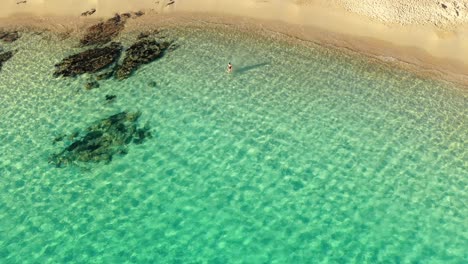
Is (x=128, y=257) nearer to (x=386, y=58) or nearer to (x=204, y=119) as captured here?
(x=204, y=119)

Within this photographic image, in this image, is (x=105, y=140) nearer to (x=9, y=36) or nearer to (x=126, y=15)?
(x=126, y=15)

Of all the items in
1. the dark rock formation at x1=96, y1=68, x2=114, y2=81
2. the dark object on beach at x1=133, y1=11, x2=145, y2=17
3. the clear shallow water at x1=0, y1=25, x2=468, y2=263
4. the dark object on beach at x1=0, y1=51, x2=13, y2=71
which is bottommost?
the clear shallow water at x1=0, y1=25, x2=468, y2=263

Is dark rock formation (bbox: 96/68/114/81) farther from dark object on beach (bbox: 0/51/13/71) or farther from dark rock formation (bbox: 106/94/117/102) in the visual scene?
dark object on beach (bbox: 0/51/13/71)

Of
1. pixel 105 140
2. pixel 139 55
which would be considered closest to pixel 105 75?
pixel 139 55

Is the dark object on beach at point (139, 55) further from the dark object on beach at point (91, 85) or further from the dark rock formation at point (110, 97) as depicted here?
the dark rock formation at point (110, 97)

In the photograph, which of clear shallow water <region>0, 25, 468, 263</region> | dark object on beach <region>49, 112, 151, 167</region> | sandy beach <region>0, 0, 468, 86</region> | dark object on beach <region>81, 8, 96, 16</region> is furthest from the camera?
dark object on beach <region>81, 8, 96, 16</region>

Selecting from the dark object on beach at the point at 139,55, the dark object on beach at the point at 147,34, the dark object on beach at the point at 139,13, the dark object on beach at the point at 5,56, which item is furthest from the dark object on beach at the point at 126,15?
the dark object on beach at the point at 5,56

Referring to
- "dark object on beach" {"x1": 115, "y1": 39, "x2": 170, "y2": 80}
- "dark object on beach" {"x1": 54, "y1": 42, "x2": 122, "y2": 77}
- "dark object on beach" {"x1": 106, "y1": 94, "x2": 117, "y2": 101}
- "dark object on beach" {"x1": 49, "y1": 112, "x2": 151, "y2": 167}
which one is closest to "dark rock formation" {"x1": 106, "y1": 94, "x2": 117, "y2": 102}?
"dark object on beach" {"x1": 106, "y1": 94, "x2": 117, "y2": 101}
